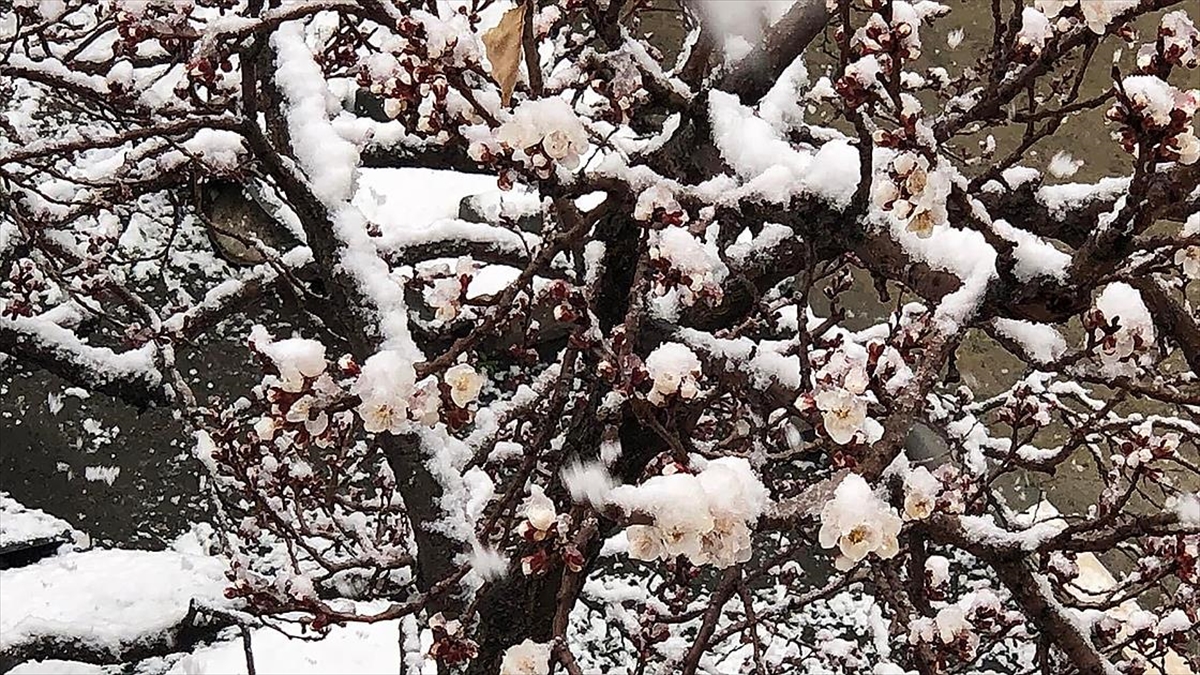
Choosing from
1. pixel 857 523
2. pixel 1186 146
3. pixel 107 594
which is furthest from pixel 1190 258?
pixel 107 594

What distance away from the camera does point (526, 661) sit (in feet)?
3.87

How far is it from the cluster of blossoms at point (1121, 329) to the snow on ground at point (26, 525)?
13.7 ft

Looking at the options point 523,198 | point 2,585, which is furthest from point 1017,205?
point 2,585

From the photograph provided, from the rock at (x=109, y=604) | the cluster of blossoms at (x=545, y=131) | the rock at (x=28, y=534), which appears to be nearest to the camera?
the cluster of blossoms at (x=545, y=131)

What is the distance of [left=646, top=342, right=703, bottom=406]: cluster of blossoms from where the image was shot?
124 centimetres

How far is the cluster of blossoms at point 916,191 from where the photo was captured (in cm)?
111

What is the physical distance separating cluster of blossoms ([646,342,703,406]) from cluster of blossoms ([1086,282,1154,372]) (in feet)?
1.87

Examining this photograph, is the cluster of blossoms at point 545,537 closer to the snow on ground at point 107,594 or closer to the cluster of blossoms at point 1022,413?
the cluster of blossoms at point 1022,413

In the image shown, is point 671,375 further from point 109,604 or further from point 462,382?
point 109,604

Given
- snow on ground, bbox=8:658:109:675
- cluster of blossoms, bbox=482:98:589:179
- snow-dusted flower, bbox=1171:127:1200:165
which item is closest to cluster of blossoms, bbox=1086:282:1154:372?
snow-dusted flower, bbox=1171:127:1200:165

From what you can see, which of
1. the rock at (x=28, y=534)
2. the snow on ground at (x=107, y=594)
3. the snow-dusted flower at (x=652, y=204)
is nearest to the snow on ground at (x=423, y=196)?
the snow on ground at (x=107, y=594)

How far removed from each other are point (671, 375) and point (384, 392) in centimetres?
37

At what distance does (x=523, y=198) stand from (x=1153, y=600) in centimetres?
330

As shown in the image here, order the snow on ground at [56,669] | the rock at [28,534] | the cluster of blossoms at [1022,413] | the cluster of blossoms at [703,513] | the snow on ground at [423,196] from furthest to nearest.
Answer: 1. the snow on ground at [423,196]
2. the rock at [28,534]
3. the snow on ground at [56,669]
4. the cluster of blossoms at [1022,413]
5. the cluster of blossoms at [703,513]
